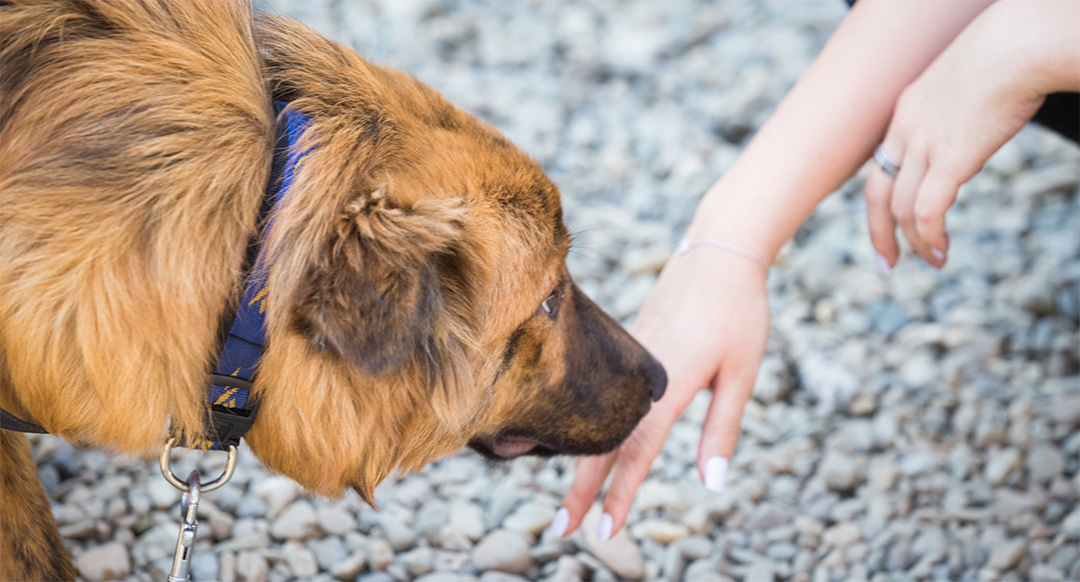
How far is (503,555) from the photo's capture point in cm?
223

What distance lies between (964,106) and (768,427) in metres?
1.23

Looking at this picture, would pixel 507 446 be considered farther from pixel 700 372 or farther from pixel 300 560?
pixel 300 560

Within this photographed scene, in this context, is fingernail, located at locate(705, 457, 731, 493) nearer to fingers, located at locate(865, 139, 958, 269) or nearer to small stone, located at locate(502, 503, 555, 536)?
small stone, located at locate(502, 503, 555, 536)

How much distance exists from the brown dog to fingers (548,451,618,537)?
1.88 ft

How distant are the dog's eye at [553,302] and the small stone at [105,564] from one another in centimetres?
127

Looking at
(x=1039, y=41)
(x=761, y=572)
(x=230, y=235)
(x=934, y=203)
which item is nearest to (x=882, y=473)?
(x=761, y=572)

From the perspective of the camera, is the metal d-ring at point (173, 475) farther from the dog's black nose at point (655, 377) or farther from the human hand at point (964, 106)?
the human hand at point (964, 106)

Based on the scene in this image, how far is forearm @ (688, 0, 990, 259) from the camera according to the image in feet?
7.10

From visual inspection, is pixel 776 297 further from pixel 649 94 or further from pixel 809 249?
pixel 649 94

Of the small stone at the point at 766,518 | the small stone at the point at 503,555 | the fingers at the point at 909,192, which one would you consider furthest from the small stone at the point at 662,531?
the fingers at the point at 909,192

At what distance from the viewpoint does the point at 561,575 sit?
A: 7.22ft

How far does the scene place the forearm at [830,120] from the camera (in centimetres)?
216

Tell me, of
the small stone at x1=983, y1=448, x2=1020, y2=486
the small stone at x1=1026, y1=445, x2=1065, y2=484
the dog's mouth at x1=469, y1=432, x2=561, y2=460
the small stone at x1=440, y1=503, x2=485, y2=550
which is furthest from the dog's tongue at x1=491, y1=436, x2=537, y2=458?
the small stone at x1=1026, y1=445, x2=1065, y2=484

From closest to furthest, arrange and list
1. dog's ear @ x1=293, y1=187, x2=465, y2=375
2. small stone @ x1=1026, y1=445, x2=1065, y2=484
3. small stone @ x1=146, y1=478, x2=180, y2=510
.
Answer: dog's ear @ x1=293, y1=187, x2=465, y2=375 → small stone @ x1=146, y1=478, x2=180, y2=510 → small stone @ x1=1026, y1=445, x2=1065, y2=484
